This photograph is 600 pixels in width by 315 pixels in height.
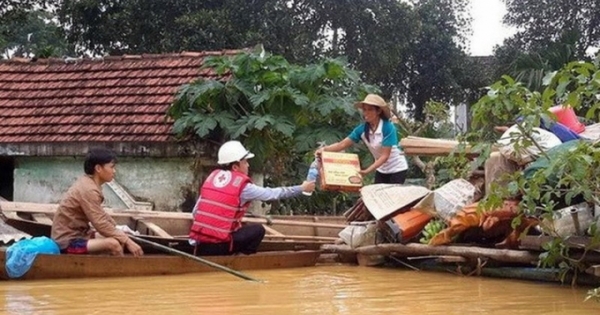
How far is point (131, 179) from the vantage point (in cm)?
1342

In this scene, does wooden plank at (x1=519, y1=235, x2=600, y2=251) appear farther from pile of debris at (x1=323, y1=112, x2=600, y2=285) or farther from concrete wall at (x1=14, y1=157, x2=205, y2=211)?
concrete wall at (x1=14, y1=157, x2=205, y2=211)

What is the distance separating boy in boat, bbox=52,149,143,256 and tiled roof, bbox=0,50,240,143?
16.8 ft

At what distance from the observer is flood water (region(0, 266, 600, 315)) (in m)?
5.57

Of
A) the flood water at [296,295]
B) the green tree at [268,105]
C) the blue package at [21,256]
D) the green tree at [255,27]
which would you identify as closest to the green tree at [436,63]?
the green tree at [255,27]

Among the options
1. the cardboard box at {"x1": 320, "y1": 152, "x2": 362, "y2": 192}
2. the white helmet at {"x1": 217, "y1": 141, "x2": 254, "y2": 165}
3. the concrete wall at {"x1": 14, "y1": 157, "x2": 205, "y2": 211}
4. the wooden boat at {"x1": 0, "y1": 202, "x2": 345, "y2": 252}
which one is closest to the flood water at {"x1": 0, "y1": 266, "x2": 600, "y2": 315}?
the cardboard box at {"x1": 320, "y1": 152, "x2": 362, "y2": 192}

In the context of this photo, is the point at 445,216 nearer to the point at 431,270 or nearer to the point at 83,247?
the point at 431,270

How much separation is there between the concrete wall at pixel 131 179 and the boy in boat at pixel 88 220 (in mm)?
5135

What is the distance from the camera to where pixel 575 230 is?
6.82 meters

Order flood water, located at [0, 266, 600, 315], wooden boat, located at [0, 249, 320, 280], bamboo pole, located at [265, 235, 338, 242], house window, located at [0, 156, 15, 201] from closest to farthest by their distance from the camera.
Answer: flood water, located at [0, 266, 600, 315] → wooden boat, located at [0, 249, 320, 280] → bamboo pole, located at [265, 235, 338, 242] → house window, located at [0, 156, 15, 201]

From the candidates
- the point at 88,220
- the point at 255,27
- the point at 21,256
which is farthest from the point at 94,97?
the point at 255,27

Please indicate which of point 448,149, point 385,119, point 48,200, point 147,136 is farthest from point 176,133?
point 448,149

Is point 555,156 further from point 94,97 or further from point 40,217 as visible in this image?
point 94,97

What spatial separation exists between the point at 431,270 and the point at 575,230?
2141mm

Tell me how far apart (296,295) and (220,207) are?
223cm
